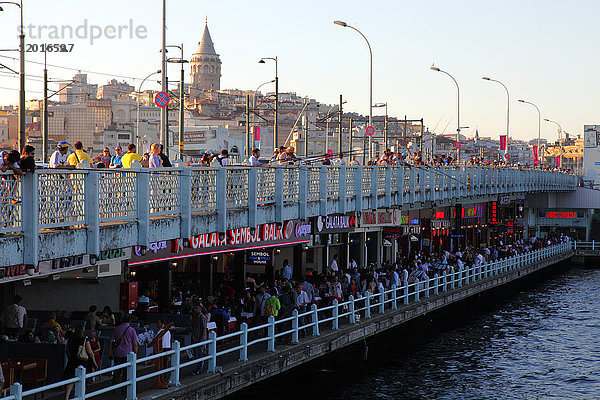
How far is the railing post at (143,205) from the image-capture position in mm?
17031

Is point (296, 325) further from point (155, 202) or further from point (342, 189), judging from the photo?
point (155, 202)

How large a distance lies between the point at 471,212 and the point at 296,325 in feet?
131

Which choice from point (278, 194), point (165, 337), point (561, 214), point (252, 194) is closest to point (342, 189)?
point (278, 194)

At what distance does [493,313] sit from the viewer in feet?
144

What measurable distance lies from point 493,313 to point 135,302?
77.2 ft

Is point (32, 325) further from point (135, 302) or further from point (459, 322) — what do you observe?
point (459, 322)

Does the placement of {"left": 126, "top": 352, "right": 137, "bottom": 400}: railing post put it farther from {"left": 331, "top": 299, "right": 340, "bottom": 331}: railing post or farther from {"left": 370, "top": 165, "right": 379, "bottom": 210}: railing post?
{"left": 370, "top": 165, "right": 379, "bottom": 210}: railing post

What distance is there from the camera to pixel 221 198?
20547 millimetres

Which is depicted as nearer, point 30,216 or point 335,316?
point 30,216

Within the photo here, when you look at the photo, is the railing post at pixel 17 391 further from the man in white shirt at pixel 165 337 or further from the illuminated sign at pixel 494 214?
the illuminated sign at pixel 494 214

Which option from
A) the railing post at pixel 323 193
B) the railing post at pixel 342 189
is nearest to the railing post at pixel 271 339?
the railing post at pixel 323 193

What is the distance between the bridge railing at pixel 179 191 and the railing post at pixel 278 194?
0.03 metres

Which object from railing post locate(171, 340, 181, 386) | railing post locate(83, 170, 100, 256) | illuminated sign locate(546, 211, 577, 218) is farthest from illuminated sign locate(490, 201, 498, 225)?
railing post locate(83, 170, 100, 256)

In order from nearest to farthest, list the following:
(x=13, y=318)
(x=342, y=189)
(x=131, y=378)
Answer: (x=131, y=378), (x=13, y=318), (x=342, y=189)
